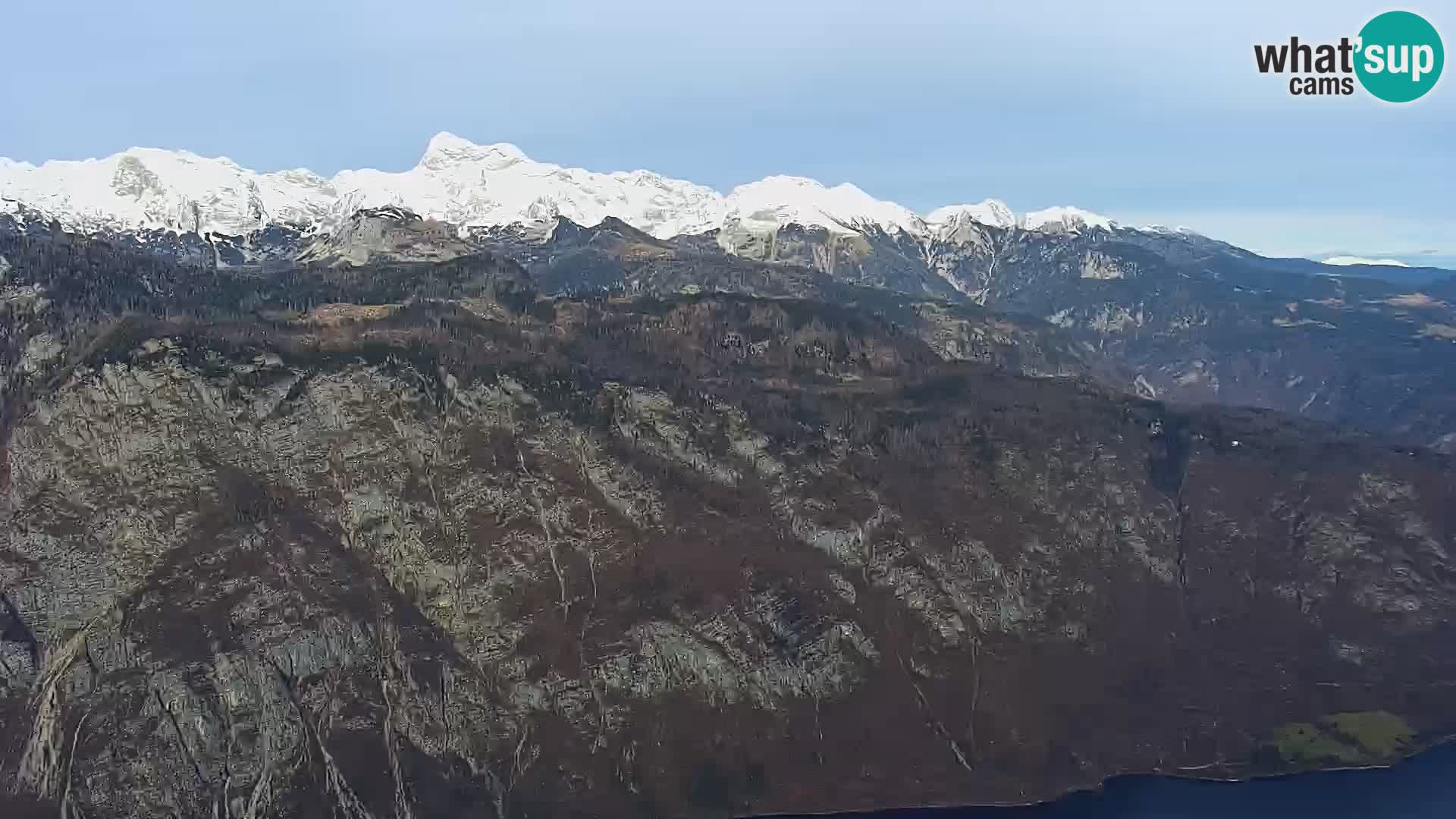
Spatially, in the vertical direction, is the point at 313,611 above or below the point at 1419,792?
above

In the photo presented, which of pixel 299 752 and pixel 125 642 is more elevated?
pixel 125 642

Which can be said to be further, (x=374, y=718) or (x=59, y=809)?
(x=374, y=718)

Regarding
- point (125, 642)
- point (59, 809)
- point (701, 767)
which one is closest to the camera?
point (59, 809)

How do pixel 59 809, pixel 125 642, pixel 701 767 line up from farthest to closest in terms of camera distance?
1. pixel 701 767
2. pixel 125 642
3. pixel 59 809

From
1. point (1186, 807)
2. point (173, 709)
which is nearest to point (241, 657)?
point (173, 709)

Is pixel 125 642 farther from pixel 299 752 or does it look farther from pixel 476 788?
pixel 476 788

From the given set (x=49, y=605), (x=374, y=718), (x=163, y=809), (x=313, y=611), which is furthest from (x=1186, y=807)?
(x=49, y=605)

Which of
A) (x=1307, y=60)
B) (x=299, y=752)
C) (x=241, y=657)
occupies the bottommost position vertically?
(x=299, y=752)

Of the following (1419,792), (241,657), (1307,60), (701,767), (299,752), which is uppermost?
(1307,60)

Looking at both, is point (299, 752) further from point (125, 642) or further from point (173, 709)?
point (125, 642)
